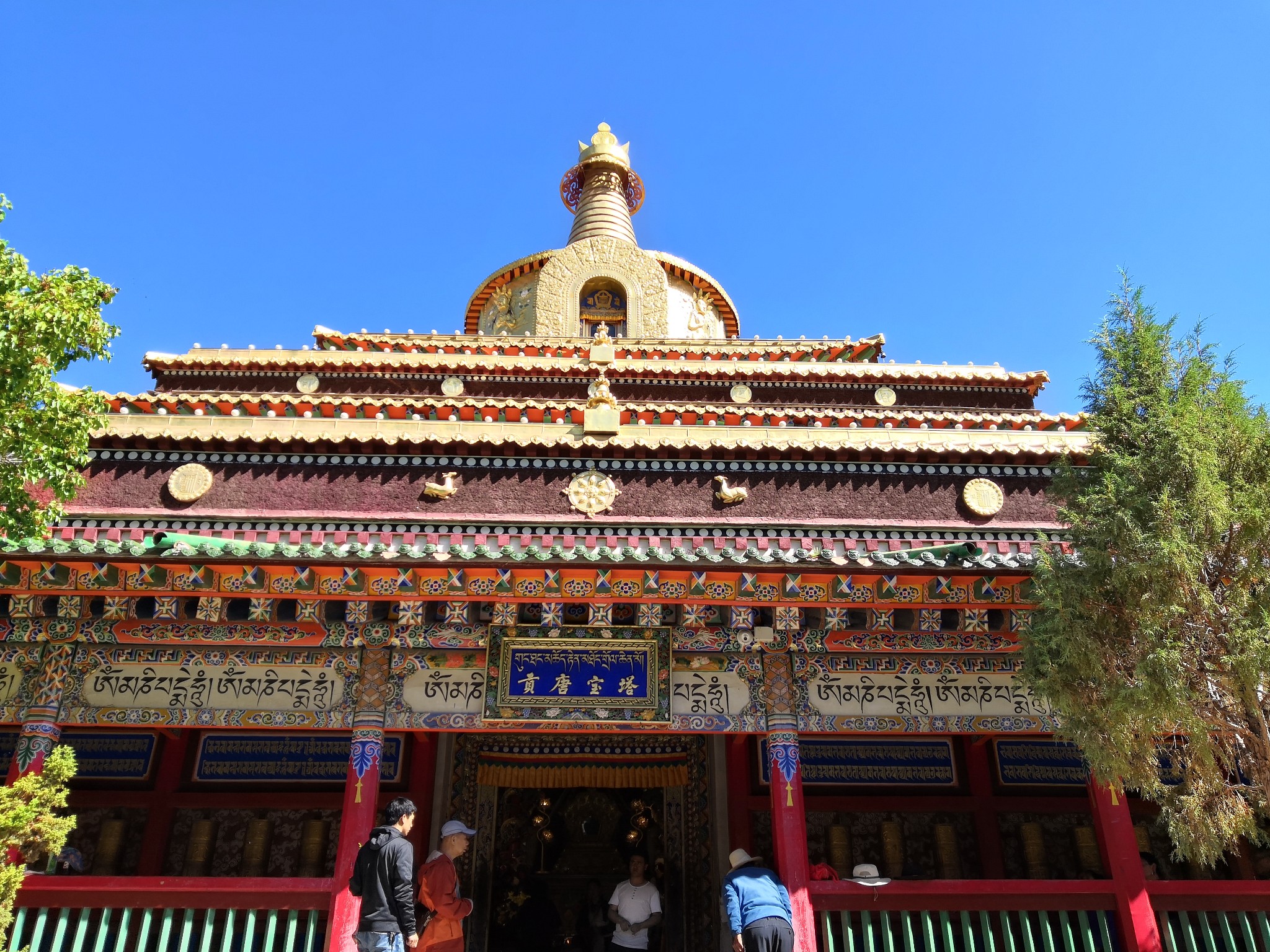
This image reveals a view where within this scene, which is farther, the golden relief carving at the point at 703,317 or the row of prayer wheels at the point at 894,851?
the golden relief carving at the point at 703,317

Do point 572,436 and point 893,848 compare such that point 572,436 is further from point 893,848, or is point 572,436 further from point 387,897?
point 387,897

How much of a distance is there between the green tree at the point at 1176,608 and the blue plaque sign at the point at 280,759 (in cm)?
676

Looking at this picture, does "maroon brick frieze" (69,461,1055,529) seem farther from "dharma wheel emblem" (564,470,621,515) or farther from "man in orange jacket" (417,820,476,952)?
"man in orange jacket" (417,820,476,952)

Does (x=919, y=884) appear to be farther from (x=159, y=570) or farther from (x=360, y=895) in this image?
(x=159, y=570)

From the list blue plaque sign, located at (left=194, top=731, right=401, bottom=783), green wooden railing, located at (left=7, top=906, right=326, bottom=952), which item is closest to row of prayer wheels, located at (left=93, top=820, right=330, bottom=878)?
blue plaque sign, located at (left=194, top=731, right=401, bottom=783)

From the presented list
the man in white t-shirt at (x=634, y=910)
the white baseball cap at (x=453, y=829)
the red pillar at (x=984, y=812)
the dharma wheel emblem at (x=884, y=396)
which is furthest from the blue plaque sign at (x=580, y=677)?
the dharma wheel emblem at (x=884, y=396)

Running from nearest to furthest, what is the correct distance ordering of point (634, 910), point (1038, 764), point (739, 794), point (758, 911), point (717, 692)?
point (758, 911) → point (717, 692) → point (634, 910) → point (739, 794) → point (1038, 764)

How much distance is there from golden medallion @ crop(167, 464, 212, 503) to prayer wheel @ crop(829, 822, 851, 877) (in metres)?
7.88

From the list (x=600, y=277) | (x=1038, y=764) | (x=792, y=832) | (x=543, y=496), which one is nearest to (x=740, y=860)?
(x=792, y=832)

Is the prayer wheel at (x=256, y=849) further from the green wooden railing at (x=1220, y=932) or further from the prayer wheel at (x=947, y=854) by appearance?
the green wooden railing at (x=1220, y=932)

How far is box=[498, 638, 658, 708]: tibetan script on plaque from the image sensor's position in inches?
301

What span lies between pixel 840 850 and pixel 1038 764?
2386 mm

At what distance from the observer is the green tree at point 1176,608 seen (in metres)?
5.44

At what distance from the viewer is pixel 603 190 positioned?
2195 cm
